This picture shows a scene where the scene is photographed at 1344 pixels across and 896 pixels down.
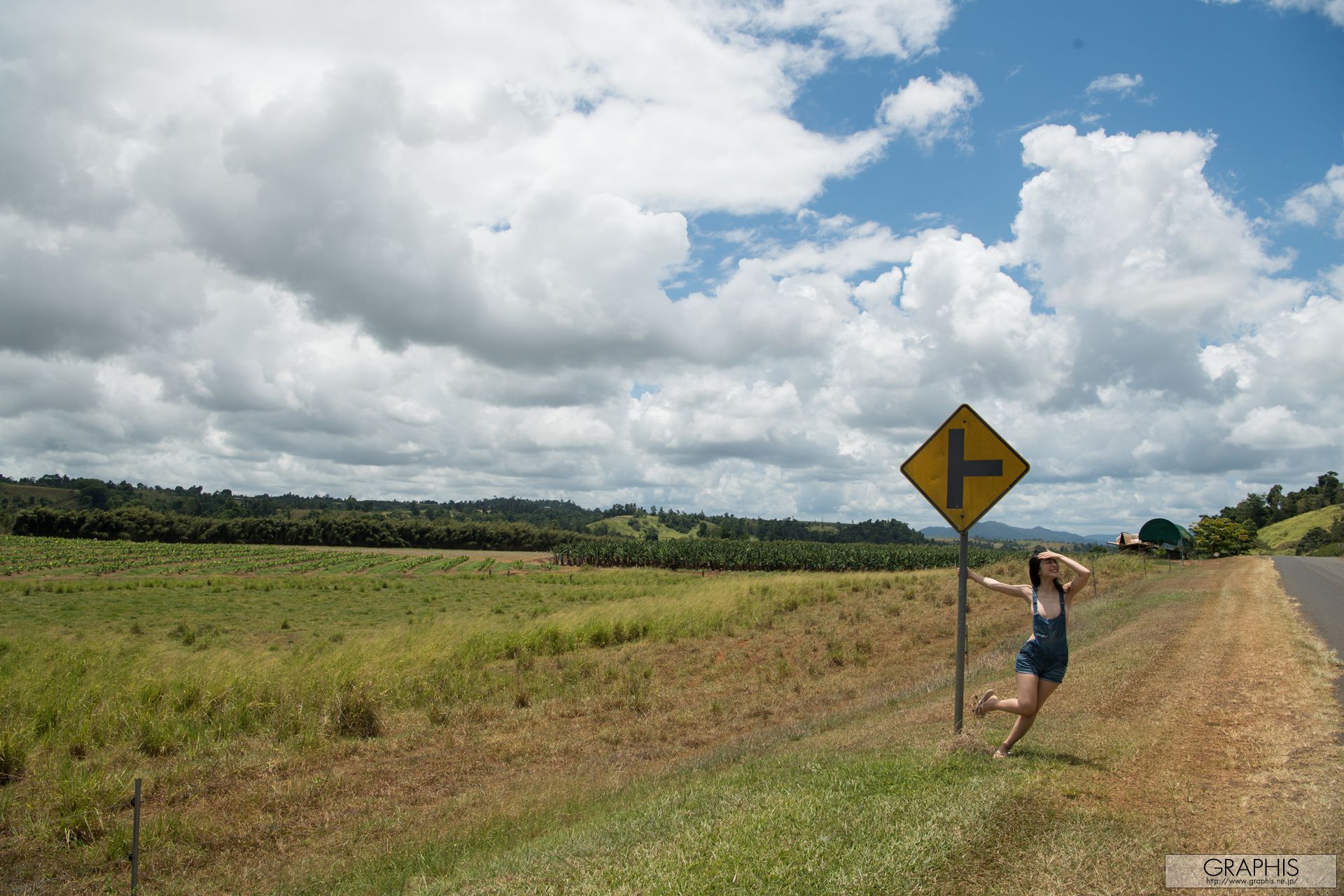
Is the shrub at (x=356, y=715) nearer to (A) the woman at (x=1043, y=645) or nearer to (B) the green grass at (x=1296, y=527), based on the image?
(A) the woman at (x=1043, y=645)

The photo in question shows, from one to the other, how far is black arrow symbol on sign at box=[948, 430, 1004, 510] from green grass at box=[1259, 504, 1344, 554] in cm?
10958

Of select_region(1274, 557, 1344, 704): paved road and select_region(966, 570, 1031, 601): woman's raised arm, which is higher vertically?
select_region(966, 570, 1031, 601): woman's raised arm

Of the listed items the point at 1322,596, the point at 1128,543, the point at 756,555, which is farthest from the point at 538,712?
the point at 756,555

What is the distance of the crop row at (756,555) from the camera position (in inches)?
3442

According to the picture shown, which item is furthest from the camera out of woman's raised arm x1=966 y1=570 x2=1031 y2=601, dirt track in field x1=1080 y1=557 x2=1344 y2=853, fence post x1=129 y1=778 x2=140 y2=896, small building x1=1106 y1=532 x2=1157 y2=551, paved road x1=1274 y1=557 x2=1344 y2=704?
small building x1=1106 y1=532 x2=1157 y2=551

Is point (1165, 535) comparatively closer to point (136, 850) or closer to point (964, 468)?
point (964, 468)

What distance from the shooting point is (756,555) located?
312ft

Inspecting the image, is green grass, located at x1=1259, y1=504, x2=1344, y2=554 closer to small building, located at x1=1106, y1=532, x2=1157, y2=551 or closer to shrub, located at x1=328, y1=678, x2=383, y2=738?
small building, located at x1=1106, y1=532, x2=1157, y2=551

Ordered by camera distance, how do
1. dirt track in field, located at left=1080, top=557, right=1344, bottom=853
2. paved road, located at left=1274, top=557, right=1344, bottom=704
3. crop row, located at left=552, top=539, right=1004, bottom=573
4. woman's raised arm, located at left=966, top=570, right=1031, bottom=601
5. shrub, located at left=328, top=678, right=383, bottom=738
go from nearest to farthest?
dirt track in field, located at left=1080, top=557, right=1344, bottom=853
woman's raised arm, located at left=966, top=570, right=1031, bottom=601
shrub, located at left=328, top=678, right=383, bottom=738
paved road, located at left=1274, top=557, right=1344, bottom=704
crop row, located at left=552, top=539, right=1004, bottom=573

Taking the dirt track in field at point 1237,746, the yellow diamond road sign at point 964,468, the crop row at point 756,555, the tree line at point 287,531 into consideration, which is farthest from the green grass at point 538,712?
the tree line at point 287,531

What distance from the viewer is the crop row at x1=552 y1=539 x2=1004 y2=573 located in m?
87.4

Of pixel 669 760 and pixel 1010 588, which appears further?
pixel 669 760

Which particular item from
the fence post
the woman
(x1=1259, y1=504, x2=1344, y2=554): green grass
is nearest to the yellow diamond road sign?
the woman

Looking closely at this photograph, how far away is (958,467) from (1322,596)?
2088cm
